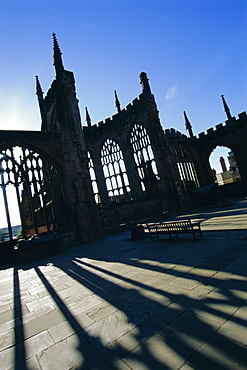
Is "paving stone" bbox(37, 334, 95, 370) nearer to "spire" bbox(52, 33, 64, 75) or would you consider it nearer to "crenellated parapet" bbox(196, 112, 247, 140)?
"spire" bbox(52, 33, 64, 75)

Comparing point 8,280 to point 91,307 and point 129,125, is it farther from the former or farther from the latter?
point 129,125

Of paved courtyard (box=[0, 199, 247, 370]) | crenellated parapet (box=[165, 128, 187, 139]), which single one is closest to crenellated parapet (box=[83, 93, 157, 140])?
crenellated parapet (box=[165, 128, 187, 139])

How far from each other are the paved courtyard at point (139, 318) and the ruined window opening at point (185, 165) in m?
21.3

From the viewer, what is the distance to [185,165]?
2583 centimetres

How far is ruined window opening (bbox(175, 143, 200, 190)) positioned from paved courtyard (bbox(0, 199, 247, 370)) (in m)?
21.3

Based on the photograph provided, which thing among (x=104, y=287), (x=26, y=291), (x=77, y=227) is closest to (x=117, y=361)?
(x=104, y=287)

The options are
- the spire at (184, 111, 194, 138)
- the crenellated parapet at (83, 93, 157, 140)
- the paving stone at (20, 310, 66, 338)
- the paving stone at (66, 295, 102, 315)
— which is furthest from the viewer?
the spire at (184, 111, 194, 138)

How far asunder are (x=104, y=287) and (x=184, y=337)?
2136 mm

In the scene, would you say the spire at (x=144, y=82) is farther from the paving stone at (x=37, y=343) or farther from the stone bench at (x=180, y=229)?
the paving stone at (x=37, y=343)

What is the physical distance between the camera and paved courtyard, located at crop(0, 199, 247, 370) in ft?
5.94

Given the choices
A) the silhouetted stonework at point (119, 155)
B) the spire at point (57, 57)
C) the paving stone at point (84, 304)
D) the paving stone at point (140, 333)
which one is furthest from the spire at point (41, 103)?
the paving stone at point (140, 333)

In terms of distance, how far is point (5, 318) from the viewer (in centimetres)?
331

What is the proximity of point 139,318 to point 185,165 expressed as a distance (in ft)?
82.4

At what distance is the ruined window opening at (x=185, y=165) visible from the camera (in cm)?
2517
